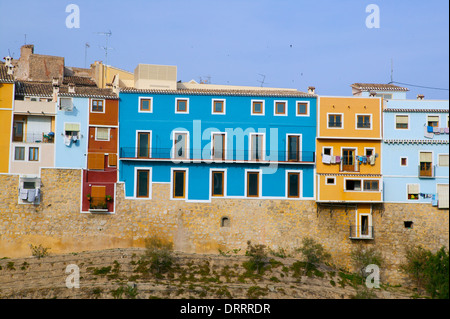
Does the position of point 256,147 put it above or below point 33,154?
above

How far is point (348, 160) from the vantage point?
160 feet

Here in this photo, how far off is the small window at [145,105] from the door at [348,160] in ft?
44.8

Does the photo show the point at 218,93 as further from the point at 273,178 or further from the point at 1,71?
the point at 1,71

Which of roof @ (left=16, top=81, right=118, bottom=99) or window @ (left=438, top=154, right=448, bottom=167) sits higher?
roof @ (left=16, top=81, right=118, bottom=99)

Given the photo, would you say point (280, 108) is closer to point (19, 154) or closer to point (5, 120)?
point (19, 154)

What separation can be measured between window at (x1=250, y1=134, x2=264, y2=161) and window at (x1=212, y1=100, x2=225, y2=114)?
2.68m

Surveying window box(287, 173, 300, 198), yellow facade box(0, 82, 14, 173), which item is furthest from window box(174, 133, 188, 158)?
yellow facade box(0, 82, 14, 173)

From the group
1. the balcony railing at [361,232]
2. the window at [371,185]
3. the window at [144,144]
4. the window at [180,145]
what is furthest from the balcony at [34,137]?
the window at [371,185]

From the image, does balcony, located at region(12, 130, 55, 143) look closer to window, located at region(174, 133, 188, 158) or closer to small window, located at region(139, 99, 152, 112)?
small window, located at region(139, 99, 152, 112)

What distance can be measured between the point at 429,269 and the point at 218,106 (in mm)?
17771

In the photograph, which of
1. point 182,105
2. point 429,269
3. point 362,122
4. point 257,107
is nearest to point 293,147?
point 257,107

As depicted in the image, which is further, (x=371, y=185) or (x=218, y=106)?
(x=218, y=106)

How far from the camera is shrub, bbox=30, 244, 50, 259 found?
45.8 m

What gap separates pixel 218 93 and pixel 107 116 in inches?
304
